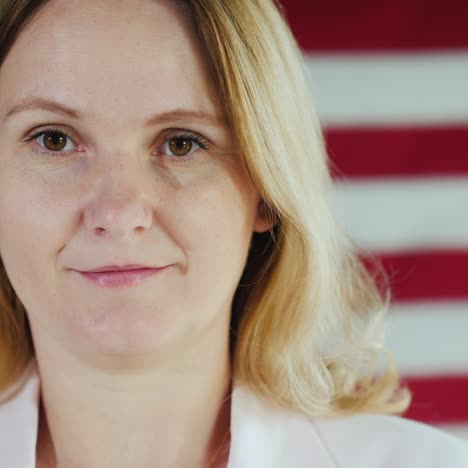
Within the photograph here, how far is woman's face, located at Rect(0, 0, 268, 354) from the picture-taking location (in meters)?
1.15

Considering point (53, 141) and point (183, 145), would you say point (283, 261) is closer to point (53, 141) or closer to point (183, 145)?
point (183, 145)

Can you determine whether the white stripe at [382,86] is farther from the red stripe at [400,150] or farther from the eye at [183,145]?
the eye at [183,145]

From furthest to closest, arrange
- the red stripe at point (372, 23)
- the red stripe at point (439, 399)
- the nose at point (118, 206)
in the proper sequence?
the red stripe at point (439, 399)
the red stripe at point (372, 23)
the nose at point (118, 206)

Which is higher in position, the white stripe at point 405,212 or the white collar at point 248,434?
the white stripe at point 405,212

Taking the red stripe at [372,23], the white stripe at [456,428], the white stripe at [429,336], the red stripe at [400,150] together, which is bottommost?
the white stripe at [456,428]

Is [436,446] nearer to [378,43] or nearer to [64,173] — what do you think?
[64,173]

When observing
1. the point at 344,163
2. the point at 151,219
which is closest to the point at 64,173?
the point at 151,219

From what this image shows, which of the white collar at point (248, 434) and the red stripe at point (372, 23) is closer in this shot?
the white collar at point (248, 434)

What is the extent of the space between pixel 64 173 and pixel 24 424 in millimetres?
437

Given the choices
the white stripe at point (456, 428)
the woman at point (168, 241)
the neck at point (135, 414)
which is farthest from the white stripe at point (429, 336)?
the neck at point (135, 414)

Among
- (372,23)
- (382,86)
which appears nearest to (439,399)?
(382,86)

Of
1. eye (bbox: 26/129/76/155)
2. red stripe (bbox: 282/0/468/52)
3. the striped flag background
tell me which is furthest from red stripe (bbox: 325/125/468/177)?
eye (bbox: 26/129/76/155)

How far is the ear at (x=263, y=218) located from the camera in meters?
1.33

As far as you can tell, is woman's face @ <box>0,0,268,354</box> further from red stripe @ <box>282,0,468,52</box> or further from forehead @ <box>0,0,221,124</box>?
red stripe @ <box>282,0,468,52</box>
